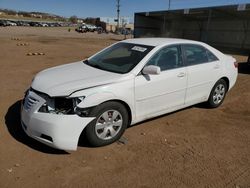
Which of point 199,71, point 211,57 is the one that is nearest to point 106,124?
point 199,71

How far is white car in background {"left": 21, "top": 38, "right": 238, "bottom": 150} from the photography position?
11.3 ft

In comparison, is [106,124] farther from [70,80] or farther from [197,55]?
[197,55]

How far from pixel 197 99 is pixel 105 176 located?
2.76 meters

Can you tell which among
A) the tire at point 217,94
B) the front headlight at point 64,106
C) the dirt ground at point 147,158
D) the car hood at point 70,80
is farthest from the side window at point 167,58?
the front headlight at point 64,106

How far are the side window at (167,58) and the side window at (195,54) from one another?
23 cm

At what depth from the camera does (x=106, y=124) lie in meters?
3.77

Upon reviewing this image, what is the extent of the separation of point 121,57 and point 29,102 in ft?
5.95

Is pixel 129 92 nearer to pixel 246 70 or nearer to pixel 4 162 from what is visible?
pixel 4 162

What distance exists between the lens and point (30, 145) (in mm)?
3807

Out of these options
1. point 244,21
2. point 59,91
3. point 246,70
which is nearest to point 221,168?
point 59,91

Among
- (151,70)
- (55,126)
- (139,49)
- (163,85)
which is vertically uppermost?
(139,49)

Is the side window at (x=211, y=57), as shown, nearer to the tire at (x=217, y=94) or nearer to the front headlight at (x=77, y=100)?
the tire at (x=217, y=94)

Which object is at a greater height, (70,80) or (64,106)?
(70,80)

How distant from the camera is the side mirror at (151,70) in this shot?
397 centimetres
